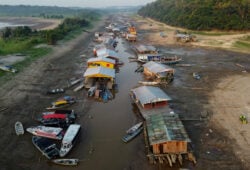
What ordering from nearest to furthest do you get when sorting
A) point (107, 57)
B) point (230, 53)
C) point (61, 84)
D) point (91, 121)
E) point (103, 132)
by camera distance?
point (103, 132) → point (91, 121) → point (61, 84) → point (107, 57) → point (230, 53)

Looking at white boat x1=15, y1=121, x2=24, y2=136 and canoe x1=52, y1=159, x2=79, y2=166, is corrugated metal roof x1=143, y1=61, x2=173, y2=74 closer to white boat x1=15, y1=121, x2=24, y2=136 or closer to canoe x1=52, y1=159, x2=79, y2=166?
white boat x1=15, y1=121, x2=24, y2=136

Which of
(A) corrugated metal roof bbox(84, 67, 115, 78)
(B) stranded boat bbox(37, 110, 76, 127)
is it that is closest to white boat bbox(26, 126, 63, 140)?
(B) stranded boat bbox(37, 110, 76, 127)

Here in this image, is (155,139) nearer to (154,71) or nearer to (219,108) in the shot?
(219,108)

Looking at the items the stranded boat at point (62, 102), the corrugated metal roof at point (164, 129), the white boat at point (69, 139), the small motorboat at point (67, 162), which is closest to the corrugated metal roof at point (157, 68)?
the stranded boat at point (62, 102)

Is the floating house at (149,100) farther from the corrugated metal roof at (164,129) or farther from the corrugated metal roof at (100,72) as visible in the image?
the corrugated metal roof at (100,72)

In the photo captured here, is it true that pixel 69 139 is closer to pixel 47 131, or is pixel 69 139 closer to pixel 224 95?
pixel 47 131

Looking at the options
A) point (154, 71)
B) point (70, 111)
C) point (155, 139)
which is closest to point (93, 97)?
point (70, 111)
